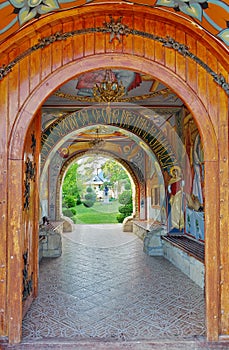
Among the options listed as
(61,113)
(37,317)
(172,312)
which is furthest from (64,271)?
(61,113)

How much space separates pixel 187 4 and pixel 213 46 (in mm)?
544

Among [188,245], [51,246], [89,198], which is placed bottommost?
[51,246]

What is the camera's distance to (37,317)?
3660 millimetres

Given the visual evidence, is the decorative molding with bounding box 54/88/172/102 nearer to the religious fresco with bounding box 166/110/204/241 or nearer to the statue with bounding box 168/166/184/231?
the religious fresco with bounding box 166/110/204/241

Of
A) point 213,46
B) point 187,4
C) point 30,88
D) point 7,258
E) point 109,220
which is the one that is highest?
point 187,4

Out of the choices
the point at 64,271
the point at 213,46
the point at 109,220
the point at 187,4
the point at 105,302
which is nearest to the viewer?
the point at 187,4

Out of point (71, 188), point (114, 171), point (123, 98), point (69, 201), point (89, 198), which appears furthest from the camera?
point (89, 198)

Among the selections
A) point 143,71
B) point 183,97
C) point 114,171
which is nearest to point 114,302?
point 183,97

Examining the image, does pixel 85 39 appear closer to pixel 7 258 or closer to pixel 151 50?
pixel 151 50

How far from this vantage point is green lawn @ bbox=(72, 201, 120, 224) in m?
20.5

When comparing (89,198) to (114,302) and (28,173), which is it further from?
(28,173)

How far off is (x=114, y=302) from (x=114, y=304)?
8 cm

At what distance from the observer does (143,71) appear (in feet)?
10.4

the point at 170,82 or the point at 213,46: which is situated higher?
the point at 213,46
